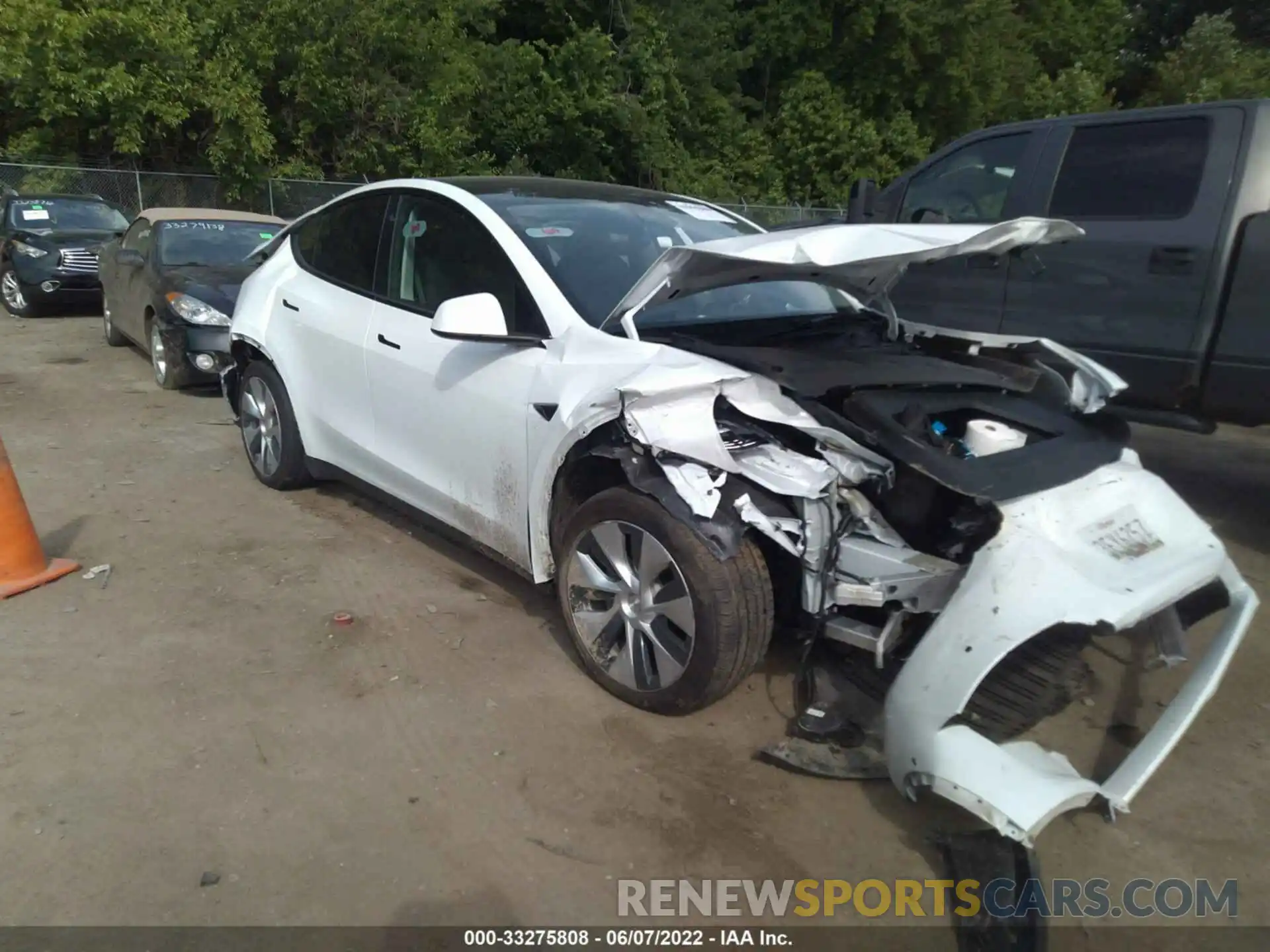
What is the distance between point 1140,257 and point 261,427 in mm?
4958

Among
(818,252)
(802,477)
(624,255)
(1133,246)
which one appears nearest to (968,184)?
(1133,246)

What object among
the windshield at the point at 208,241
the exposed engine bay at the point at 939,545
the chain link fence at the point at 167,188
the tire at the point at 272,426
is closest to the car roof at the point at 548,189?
the exposed engine bay at the point at 939,545

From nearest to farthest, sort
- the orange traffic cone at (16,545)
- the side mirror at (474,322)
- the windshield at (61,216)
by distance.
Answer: the side mirror at (474,322) → the orange traffic cone at (16,545) → the windshield at (61,216)

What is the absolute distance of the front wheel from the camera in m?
11.9

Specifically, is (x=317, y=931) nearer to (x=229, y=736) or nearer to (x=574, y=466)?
(x=229, y=736)

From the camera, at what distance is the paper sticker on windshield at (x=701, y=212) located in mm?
→ 4590

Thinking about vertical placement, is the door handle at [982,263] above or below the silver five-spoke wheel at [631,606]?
above

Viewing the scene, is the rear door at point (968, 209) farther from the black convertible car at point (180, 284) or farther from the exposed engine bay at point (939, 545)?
the black convertible car at point (180, 284)

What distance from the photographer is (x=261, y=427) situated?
5.52m

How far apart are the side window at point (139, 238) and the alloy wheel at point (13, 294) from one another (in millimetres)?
3137

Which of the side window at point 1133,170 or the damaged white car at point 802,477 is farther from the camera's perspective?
→ the side window at point 1133,170

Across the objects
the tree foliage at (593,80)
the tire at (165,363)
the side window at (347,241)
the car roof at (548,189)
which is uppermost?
the tree foliage at (593,80)

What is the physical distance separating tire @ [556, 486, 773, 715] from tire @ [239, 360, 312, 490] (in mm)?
2339

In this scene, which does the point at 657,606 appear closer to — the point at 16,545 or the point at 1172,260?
the point at 16,545
